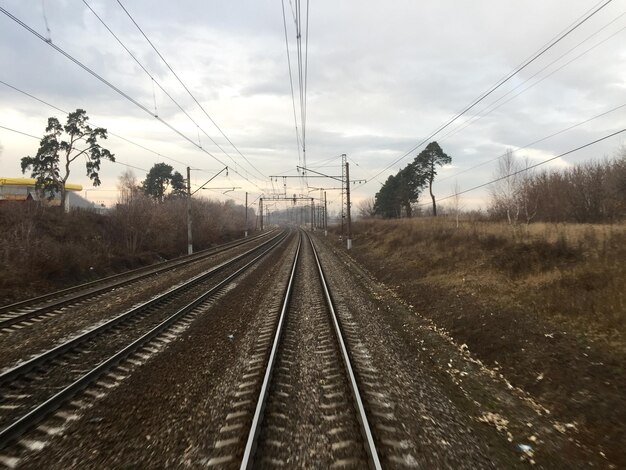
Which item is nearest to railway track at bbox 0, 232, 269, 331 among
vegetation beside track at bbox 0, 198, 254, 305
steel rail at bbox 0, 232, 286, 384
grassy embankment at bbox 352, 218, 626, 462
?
vegetation beside track at bbox 0, 198, 254, 305

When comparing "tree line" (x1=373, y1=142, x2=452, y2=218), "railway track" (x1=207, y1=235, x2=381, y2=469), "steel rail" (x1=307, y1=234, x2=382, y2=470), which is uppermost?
"tree line" (x1=373, y1=142, x2=452, y2=218)

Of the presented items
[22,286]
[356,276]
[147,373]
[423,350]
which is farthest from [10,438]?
[356,276]

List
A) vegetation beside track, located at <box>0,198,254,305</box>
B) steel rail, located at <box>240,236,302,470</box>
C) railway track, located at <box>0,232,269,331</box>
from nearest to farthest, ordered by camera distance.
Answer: steel rail, located at <box>240,236,302,470</box> → railway track, located at <box>0,232,269,331</box> → vegetation beside track, located at <box>0,198,254,305</box>

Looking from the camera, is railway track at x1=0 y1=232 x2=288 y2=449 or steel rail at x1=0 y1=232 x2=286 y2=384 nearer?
railway track at x1=0 y1=232 x2=288 y2=449

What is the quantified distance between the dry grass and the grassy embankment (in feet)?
0.10

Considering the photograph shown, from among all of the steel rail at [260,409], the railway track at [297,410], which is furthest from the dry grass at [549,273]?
the steel rail at [260,409]

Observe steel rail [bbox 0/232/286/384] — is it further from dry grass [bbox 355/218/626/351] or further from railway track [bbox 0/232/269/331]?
dry grass [bbox 355/218/626/351]

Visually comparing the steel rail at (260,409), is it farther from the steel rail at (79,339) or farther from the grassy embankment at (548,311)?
the steel rail at (79,339)

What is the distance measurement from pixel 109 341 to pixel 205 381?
390 cm

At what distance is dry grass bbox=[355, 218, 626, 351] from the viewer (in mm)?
8953

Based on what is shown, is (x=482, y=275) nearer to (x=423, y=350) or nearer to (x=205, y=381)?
→ (x=423, y=350)

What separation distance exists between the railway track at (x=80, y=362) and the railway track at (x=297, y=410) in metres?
2.77

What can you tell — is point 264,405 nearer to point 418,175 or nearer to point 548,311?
point 548,311

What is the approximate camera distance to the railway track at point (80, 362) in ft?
19.0
